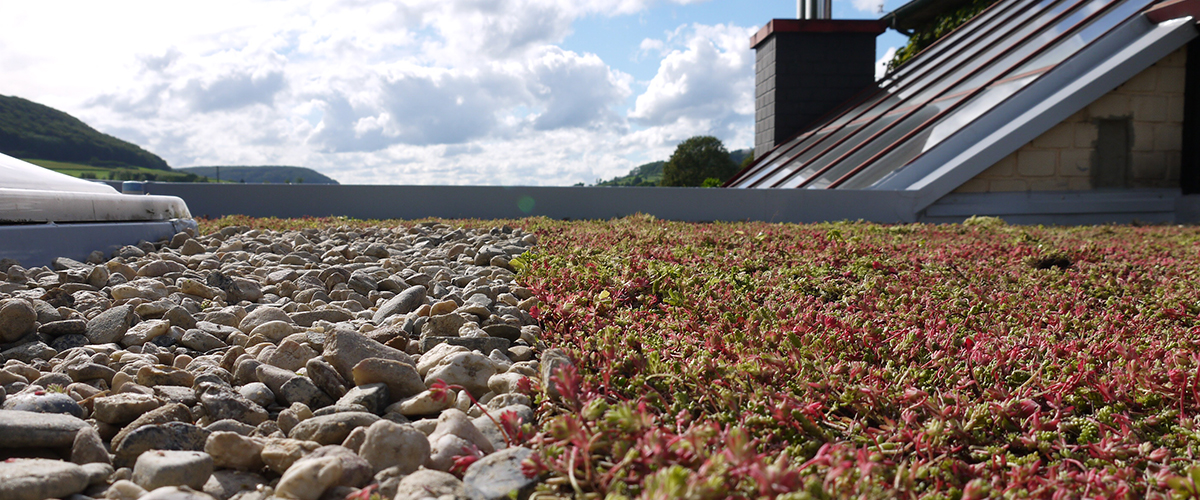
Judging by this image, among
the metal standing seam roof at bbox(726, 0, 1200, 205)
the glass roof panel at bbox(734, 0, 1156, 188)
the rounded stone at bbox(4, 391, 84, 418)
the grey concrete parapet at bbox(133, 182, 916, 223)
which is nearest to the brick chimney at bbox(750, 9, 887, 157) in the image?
the glass roof panel at bbox(734, 0, 1156, 188)

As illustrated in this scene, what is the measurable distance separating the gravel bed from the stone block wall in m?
10.6

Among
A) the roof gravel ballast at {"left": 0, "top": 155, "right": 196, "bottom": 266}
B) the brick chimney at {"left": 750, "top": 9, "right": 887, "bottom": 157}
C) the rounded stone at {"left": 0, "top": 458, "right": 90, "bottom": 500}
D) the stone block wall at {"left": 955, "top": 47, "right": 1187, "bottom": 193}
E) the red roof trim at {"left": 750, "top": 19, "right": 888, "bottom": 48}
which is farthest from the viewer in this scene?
the brick chimney at {"left": 750, "top": 9, "right": 887, "bottom": 157}

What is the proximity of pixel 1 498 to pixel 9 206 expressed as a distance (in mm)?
3923

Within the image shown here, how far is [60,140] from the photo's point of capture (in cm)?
11719

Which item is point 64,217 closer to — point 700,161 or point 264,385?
point 264,385

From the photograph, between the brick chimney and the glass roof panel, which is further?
the brick chimney

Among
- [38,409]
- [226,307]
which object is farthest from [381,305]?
[38,409]

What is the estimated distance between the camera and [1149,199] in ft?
37.6

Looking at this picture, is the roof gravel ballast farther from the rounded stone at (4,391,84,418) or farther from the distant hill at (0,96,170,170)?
the distant hill at (0,96,170,170)

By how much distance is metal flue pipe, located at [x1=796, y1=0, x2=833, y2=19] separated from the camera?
16.5 meters

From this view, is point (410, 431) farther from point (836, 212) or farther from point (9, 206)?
point (836, 212)

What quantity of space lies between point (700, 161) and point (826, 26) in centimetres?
2657

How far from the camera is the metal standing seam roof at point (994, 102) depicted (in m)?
10.5

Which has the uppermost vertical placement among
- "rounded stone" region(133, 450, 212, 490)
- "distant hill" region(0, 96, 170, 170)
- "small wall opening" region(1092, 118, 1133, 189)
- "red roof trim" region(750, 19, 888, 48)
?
"distant hill" region(0, 96, 170, 170)
